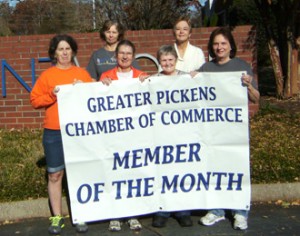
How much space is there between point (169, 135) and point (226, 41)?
99 centimetres

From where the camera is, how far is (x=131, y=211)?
4.61 m

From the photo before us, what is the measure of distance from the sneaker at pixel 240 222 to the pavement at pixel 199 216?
44 mm

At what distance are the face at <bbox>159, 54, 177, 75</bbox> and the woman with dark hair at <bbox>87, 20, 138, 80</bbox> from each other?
725mm

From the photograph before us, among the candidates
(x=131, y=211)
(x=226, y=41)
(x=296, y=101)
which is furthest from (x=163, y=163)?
(x=296, y=101)

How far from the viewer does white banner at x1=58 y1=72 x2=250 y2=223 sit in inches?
178

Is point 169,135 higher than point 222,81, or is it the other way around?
point 222,81

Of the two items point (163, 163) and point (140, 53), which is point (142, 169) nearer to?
point (163, 163)

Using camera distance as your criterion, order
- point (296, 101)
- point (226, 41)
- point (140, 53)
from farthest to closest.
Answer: point (296, 101) < point (140, 53) < point (226, 41)

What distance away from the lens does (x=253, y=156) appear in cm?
632

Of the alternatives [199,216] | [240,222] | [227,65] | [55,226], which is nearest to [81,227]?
[55,226]

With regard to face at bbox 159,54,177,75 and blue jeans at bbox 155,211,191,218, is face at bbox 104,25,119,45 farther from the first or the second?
blue jeans at bbox 155,211,191,218

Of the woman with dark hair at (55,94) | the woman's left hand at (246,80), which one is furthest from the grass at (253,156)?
the woman's left hand at (246,80)

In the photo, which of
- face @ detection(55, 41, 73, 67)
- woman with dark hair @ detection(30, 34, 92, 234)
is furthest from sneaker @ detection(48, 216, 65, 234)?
face @ detection(55, 41, 73, 67)

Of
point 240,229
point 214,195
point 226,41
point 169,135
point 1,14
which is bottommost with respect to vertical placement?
point 240,229
